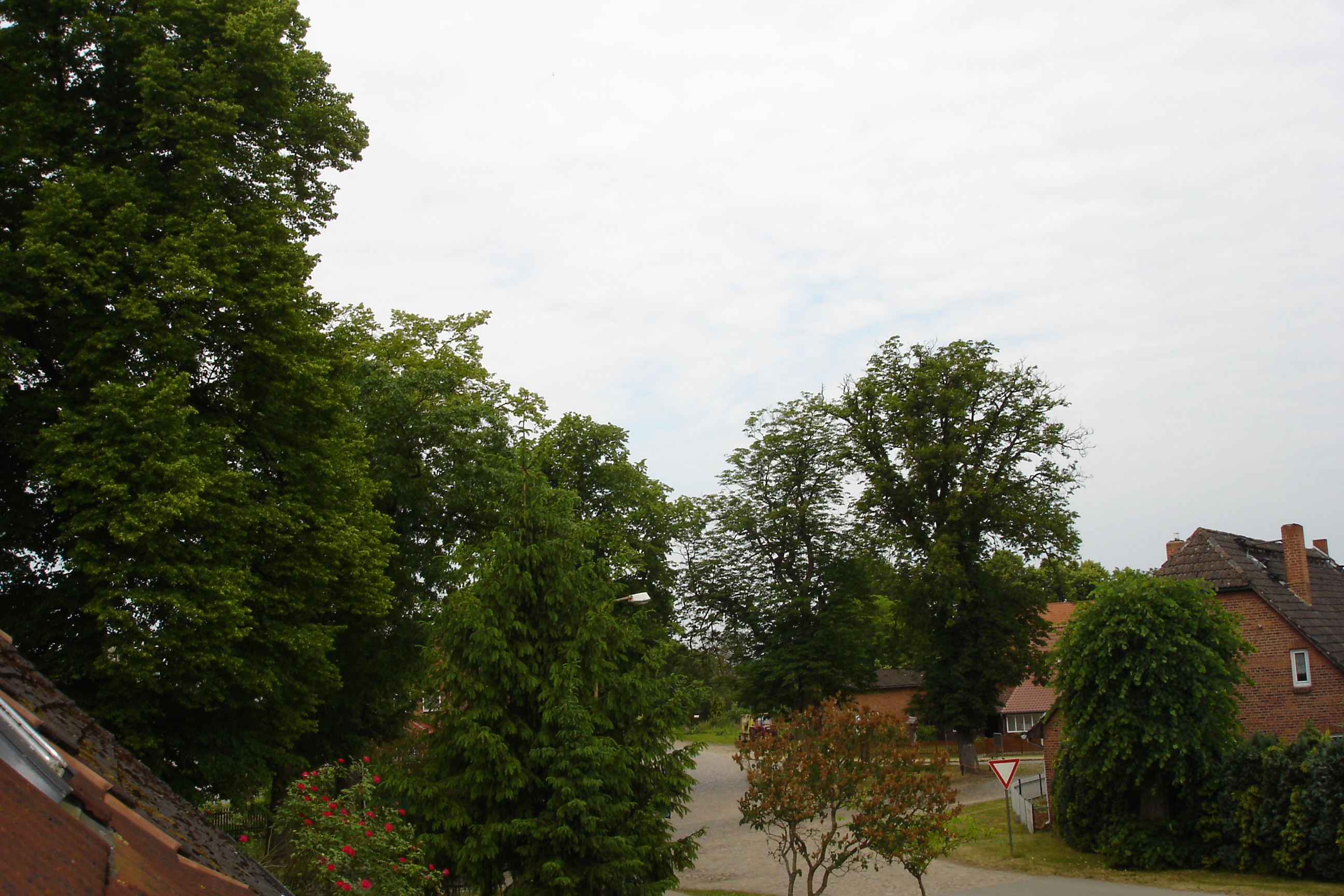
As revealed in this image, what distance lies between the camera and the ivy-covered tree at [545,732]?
554 inches

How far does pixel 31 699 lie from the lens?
500 centimetres

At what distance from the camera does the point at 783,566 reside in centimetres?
4300

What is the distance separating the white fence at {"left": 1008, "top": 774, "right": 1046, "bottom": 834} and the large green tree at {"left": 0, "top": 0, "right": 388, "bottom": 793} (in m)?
19.0

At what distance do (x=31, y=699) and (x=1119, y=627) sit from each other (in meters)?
23.0

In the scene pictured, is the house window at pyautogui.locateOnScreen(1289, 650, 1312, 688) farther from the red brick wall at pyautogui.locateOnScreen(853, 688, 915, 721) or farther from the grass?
the red brick wall at pyautogui.locateOnScreen(853, 688, 915, 721)

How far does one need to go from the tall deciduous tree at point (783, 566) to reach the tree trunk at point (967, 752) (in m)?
4.77

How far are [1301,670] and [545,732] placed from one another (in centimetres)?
2324

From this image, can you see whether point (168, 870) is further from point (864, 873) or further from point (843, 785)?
point (864, 873)

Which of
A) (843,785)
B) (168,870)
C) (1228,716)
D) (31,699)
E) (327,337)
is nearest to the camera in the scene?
(168,870)

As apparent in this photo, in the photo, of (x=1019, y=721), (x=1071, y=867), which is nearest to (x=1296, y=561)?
(x=1071, y=867)

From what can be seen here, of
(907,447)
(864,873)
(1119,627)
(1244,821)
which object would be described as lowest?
(864,873)

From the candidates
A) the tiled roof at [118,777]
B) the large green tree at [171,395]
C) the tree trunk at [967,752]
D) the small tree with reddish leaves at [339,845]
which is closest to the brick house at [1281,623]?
the tree trunk at [967,752]

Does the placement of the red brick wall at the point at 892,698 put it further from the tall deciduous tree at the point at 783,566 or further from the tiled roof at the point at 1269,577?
the tiled roof at the point at 1269,577

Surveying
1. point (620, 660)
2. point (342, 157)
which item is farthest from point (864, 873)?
point (342, 157)
